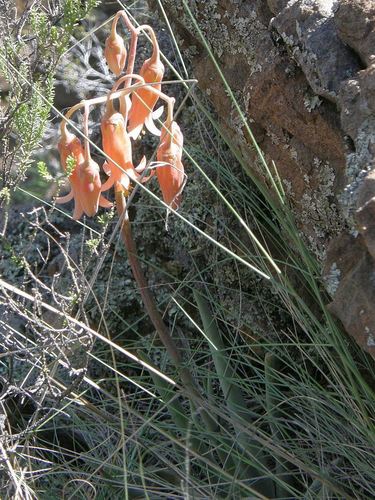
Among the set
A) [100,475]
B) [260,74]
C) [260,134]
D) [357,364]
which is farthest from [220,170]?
[100,475]

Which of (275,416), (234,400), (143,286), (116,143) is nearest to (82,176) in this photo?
(116,143)

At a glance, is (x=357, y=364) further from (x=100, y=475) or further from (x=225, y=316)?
(x=100, y=475)

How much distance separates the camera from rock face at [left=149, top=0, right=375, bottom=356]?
4.23 feet

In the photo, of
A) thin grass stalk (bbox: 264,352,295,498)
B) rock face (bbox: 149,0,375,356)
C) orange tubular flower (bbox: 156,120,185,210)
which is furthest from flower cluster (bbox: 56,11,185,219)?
thin grass stalk (bbox: 264,352,295,498)

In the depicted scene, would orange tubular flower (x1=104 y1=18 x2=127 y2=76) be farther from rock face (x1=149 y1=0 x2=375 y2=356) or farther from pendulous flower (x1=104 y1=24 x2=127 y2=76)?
rock face (x1=149 y1=0 x2=375 y2=356)

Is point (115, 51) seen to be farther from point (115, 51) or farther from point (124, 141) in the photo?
point (124, 141)

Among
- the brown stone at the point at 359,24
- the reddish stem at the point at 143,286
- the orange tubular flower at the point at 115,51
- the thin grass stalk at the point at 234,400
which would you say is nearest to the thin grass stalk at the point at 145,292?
the reddish stem at the point at 143,286

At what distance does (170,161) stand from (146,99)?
129mm

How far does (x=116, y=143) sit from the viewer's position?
4.64ft

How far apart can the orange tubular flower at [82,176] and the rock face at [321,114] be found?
41cm

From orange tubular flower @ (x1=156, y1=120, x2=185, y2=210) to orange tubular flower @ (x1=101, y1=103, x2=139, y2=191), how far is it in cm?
6

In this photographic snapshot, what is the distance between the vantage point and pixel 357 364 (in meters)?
1.62

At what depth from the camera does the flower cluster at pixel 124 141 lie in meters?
1.41

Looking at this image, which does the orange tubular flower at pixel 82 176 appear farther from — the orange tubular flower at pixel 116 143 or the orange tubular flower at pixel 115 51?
the orange tubular flower at pixel 115 51
